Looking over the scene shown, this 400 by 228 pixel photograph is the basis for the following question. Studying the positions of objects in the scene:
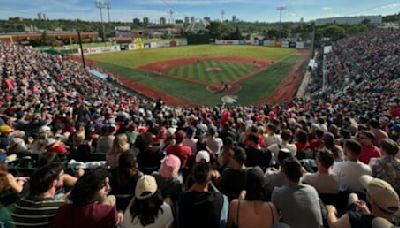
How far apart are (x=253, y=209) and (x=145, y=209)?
1.30 m

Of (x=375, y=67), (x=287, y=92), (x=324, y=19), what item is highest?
(x=324, y=19)

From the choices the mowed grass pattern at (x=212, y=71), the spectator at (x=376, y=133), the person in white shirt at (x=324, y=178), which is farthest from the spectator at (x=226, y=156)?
the mowed grass pattern at (x=212, y=71)

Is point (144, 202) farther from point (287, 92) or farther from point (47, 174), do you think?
point (287, 92)

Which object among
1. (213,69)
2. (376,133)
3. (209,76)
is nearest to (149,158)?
(376,133)

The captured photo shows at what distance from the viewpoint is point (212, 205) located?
13.0 feet

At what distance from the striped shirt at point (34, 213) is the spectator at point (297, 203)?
2.76 meters

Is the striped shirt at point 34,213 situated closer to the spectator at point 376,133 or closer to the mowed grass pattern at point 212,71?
the spectator at point 376,133

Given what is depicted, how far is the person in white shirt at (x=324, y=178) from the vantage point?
4.97m

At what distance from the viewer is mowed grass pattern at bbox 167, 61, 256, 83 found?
4176 cm

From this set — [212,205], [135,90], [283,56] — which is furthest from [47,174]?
[283,56]

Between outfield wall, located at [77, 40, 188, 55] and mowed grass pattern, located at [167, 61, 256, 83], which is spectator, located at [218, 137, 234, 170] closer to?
mowed grass pattern, located at [167, 61, 256, 83]

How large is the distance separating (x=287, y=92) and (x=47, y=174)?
110 feet

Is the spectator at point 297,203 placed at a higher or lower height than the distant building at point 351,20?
lower

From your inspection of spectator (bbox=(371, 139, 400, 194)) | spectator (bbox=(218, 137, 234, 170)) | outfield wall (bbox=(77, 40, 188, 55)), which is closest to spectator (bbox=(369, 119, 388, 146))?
spectator (bbox=(371, 139, 400, 194))
